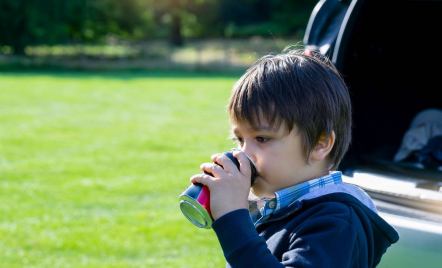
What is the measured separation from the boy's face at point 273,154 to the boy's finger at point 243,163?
0.06 m

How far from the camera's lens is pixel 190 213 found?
1.75 metres

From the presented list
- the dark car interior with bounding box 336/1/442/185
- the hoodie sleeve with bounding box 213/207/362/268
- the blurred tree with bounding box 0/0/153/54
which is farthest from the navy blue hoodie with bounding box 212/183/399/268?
the blurred tree with bounding box 0/0/153/54

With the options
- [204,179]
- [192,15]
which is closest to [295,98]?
[204,179]

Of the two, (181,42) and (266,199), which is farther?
(181,42)

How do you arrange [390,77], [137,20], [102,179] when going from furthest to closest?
[137,20] → [102,179] → [390,77]

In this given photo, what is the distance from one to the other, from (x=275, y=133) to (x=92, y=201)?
190 inches

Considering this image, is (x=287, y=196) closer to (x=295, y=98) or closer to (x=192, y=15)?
(x=295, y=98)

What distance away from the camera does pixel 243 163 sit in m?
1.69

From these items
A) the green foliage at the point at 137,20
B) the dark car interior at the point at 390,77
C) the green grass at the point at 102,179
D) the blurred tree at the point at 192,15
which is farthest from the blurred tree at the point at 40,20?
the dark car interior at the point at 390,77

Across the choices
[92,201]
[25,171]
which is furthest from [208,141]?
[92,201]

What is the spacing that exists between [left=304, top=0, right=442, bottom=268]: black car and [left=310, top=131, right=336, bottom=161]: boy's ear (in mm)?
1063

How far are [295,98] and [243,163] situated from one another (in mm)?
227

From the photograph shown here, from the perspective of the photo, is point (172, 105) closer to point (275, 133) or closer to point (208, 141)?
point (208, 141)

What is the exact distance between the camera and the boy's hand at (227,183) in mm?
1660
